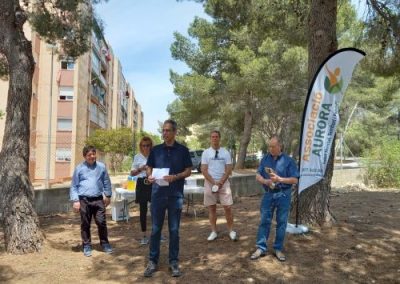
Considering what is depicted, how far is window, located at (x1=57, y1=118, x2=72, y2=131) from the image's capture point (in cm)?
3806

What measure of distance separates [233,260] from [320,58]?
139 inches

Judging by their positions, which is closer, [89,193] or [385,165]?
[89,193]

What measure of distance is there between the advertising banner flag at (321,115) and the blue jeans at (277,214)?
63cm

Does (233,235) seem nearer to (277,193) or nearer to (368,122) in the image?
(277,193)

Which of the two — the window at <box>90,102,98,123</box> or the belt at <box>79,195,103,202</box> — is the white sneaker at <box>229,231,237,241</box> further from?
the window at <box>90,102,98,123</box>

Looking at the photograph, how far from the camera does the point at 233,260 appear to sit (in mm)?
6168

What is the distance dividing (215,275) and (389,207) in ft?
20.3

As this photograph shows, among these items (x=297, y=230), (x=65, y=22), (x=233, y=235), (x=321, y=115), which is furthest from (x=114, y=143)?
(x=321, y=115)

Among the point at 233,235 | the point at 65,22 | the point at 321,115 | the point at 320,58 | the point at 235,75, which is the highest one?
the point at 235,75

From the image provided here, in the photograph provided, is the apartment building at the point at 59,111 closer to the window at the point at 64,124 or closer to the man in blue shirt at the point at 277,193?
the window at the point at 64,124

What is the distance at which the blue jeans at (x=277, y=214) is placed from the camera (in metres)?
6.07

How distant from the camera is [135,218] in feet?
33.3

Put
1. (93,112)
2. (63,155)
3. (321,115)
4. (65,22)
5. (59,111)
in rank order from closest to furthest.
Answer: (321,115), (65,22), (63,155), (59,111), (93,112)

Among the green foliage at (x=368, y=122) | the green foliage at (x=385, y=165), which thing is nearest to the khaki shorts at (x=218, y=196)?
the green foliage at (x=385, y=165)
